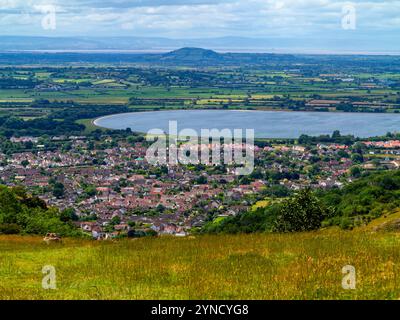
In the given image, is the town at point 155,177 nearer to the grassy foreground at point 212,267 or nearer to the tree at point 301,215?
the tree at point 301,215

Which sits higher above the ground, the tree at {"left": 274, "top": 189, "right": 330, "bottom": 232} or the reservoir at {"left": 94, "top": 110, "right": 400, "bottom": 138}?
the tree at {"left": 274, "top": 189, "right": 330, "bottom": 232}

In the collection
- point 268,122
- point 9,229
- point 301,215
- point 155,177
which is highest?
point 9,229

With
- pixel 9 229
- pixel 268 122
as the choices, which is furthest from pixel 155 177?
pixel 9 229

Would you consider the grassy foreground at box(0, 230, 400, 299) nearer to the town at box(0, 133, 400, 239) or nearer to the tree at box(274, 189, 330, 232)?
the tree at box(274, 189, 330, 232)

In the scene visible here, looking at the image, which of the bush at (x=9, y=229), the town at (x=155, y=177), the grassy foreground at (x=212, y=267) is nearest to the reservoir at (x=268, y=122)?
the town at (x=155, y=177)

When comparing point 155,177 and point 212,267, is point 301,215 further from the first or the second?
point 155,177

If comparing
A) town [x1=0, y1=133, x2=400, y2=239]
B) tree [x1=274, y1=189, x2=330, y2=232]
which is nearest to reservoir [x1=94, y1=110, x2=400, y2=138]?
town [x1=0, y1=133, x2=400, y2=239]
